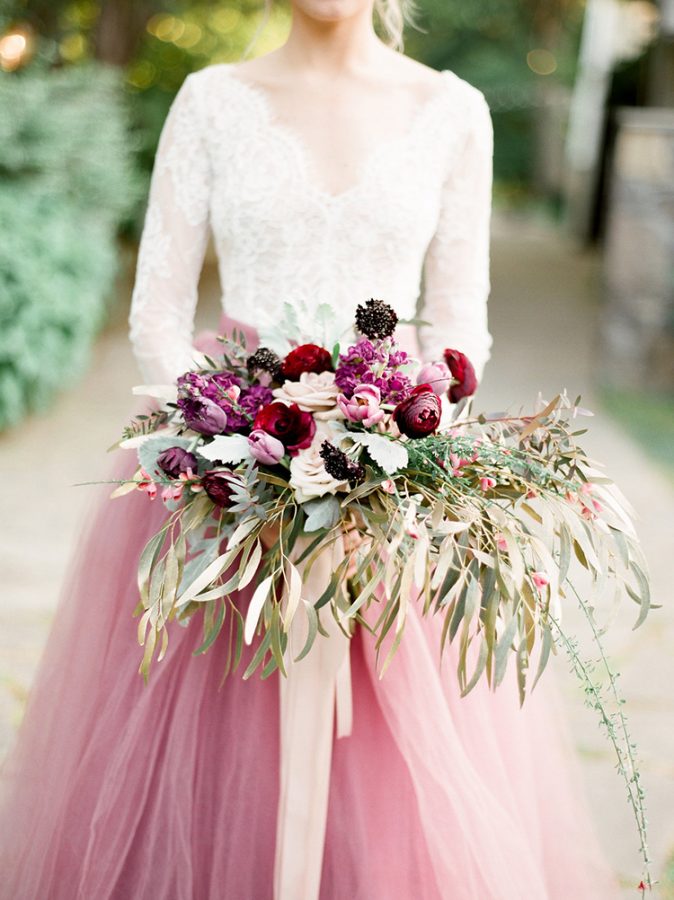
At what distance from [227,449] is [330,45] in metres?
1.09

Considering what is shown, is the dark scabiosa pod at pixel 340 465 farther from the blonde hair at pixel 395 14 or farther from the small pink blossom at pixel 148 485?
the blonde hair at pixel 395 14

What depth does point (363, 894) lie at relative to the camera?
210 cm

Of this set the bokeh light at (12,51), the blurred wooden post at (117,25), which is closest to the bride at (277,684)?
the bokeh light at (12,51)

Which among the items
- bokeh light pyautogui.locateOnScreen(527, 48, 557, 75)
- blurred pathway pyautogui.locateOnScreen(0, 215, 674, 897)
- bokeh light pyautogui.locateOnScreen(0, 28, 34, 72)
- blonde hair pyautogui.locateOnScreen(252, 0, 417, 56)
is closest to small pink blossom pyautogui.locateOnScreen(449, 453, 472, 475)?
blurred pathway pyautogui.locateOnScreen(0, 215, 674, 897)

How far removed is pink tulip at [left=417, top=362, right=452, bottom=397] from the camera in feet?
5.90

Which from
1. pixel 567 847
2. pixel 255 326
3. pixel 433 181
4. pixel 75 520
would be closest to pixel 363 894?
pixel 567 847

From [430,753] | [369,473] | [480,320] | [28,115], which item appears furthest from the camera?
[28,115]

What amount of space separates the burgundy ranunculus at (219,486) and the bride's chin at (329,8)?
3.47 feet

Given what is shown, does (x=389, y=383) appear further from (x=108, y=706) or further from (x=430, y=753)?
(x=108, y=706)

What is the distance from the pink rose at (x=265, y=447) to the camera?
164 centimetres

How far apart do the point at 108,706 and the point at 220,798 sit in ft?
0.98

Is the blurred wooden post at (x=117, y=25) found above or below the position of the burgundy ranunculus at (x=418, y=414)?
above

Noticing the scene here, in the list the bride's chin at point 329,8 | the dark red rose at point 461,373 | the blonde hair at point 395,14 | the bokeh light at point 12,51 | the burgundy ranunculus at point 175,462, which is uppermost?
the bokeh light at point 12,51

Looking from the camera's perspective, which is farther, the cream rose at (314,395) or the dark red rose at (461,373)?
the dark red rose at (461,373)
